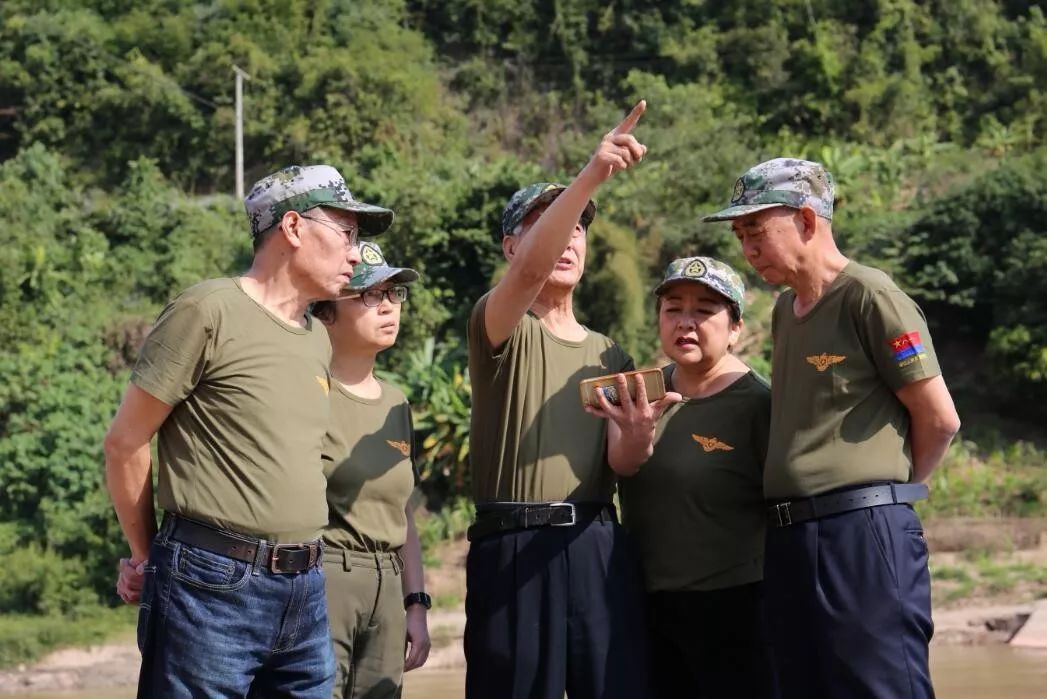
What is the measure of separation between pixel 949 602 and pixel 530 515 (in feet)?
24.4

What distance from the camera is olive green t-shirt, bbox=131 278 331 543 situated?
3.21m

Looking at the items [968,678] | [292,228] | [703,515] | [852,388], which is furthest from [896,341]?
[968,678]

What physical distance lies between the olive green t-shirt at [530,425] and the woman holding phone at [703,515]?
89 millimetres

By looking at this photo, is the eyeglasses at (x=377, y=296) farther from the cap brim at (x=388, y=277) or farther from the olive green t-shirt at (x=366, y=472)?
the olive green t-shirt at (x=366, y=472)

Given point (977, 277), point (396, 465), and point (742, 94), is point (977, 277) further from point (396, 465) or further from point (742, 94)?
point (396, 465)

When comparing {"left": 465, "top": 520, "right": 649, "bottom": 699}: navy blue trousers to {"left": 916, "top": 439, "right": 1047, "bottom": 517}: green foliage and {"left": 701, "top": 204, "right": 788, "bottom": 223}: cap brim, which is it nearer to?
{"left": 701, "top": 204, "right": 788, "bottom": 223}: cap brim

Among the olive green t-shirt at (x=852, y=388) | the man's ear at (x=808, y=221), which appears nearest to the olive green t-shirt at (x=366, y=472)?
the olive green t-shirt at (x=852, y=388)

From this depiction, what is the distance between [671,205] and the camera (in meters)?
16.6

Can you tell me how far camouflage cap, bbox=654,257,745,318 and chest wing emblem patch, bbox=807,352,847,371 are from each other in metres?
0.44

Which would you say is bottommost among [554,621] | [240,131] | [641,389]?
[554,621]

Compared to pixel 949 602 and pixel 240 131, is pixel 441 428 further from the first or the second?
pixel 240 131

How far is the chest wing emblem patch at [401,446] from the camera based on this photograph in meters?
4.33

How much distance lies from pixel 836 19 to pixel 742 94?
2502mm

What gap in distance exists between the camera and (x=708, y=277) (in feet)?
13.1
